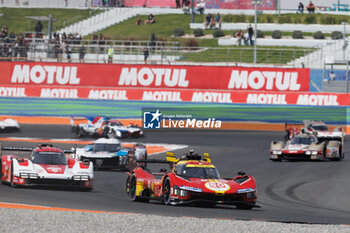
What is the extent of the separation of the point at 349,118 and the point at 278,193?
24.7 metres

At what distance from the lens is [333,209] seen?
2055 cm

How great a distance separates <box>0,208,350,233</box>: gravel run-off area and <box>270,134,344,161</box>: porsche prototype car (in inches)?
697

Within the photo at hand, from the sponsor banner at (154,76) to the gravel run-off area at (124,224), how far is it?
36.5 m

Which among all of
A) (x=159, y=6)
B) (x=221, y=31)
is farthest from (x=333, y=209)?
(x=159, y=6)

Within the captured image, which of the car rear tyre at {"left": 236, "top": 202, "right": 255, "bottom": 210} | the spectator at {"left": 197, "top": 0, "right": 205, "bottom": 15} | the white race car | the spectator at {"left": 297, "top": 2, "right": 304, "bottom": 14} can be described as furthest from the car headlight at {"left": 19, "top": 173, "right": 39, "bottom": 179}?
the spectator at {"left": 297, "top": 2, "right": 304, "bottom": 14}

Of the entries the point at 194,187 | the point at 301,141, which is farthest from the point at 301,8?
the point at 194,187

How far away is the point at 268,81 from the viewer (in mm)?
52125

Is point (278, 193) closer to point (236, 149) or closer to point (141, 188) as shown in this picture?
point (141, 188)

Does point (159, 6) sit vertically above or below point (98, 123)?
above

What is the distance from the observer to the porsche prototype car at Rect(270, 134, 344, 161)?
33.3 metres

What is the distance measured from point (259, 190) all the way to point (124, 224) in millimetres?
10188

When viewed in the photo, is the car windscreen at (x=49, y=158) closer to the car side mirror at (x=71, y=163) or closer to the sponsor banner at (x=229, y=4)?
the car side mirror at (x=71, y=163)

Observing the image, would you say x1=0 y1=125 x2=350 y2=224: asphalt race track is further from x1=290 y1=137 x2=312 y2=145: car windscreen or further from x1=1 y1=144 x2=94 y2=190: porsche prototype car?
x1=290 y1=137 x2=312 y2=145: car windscreen

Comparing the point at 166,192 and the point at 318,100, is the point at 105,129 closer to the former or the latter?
the point at 318,100
